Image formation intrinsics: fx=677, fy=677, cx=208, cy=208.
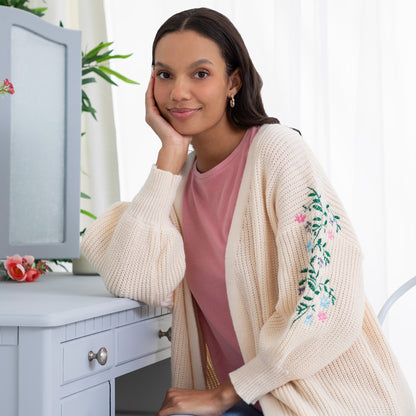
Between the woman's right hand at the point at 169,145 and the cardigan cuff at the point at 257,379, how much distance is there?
1.36 ft

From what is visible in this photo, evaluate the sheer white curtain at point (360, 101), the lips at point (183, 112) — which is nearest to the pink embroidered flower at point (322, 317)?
the lips at point (183, 112)

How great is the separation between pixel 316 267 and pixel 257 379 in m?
0.22

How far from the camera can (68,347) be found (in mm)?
1100

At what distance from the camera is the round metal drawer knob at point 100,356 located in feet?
3.83

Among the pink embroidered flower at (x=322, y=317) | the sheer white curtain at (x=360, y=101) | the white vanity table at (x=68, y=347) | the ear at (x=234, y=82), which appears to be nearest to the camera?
the white vanity table at (x=68, y=347)

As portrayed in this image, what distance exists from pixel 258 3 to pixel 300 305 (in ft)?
4.71

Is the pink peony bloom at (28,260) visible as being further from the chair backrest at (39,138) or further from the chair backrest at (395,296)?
the chair backrest at (395,296)

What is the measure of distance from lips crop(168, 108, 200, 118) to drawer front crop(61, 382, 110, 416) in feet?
1.76

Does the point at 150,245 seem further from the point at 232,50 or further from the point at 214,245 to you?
the point at 232,50

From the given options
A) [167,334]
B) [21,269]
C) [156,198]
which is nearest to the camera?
[156,198]

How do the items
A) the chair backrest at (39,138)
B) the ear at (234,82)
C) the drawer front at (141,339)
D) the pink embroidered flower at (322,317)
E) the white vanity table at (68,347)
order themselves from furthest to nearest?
1. the chair backrest at (39,138)
2. the ear at (234,82)
3. the drawer front at (141,339)
4. the pink embroidered flower at (322,317)
5. the white vanity table at (68,347)

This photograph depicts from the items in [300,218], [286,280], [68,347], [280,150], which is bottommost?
[68,347]

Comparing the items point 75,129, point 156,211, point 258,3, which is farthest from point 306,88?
point 156,211

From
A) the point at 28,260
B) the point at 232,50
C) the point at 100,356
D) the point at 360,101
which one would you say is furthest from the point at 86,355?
the point at 360,101
